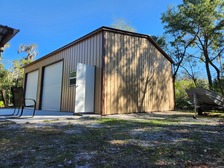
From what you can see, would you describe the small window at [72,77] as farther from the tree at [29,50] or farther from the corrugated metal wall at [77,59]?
the tree at [29,50]

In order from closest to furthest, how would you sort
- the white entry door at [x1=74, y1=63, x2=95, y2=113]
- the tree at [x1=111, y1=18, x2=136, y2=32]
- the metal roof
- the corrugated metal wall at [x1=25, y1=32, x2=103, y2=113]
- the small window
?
the metal roof → the white entry door at [x1=74, y1=63, x2=95, y2=113] → the corrugated metal wall at [x1=25, y1=32, x2=103, y2=113] → the small window → the tree at [x1=111, y1=18, x2=136, y2=32]

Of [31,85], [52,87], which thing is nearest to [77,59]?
[52,87]

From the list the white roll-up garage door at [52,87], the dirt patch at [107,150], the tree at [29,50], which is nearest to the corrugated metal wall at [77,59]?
the white roll-up garage door at [52,87]

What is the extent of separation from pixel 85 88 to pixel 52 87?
162 inches

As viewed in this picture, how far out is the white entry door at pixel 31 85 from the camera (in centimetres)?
1345

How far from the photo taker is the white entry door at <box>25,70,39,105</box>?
44.1 feet

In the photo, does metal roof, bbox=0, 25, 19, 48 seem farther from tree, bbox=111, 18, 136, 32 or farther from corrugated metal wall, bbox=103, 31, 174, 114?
tree, bbox=111, 18, 136, 32

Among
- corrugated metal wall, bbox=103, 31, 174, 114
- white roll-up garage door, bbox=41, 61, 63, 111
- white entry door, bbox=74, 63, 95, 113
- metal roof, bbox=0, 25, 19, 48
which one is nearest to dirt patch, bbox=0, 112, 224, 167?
metal roof, bbox=0, 25, 19, 48

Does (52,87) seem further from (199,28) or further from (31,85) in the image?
(199,28)

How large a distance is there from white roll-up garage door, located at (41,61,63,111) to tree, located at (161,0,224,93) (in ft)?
33.5

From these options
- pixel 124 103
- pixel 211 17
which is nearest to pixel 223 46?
pixel 211 17

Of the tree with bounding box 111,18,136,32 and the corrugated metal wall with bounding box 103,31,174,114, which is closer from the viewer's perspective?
the corrugated metal wall with bounding box 103,31,174,114

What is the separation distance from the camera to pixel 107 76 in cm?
826

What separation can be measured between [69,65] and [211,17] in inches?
440
